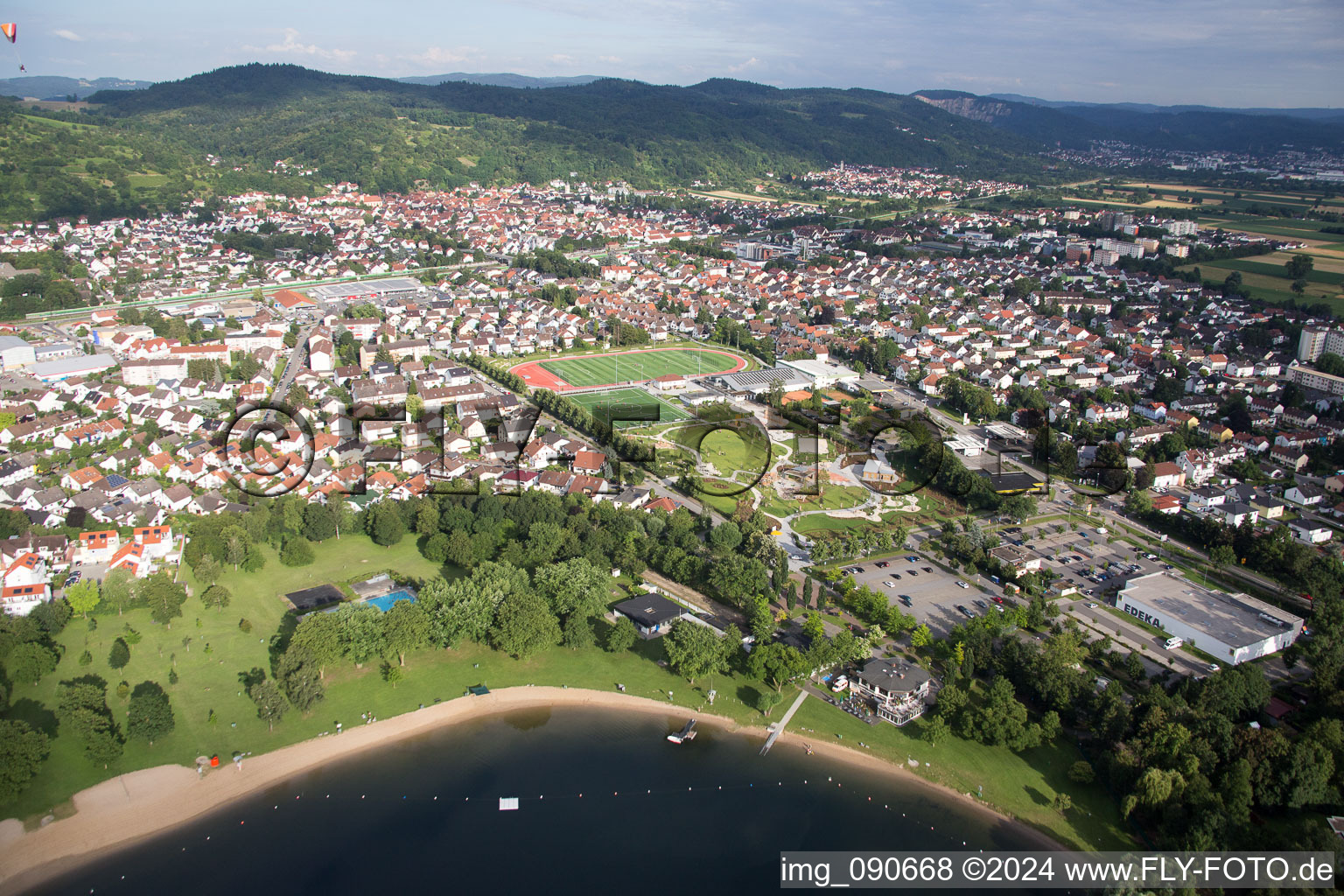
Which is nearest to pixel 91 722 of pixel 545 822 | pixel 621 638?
pixel 545 822

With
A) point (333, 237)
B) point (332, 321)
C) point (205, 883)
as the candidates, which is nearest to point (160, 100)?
point (333, 237)

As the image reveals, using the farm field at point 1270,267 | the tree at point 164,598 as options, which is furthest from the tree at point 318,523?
the farm field at point 1270,267

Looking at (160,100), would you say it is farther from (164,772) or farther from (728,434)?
(164,772)

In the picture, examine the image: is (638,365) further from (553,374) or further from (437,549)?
(437,549)

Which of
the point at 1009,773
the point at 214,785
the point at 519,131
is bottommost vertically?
the point at 214,785

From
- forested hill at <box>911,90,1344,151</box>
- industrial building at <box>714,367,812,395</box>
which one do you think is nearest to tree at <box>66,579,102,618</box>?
industrial building at <box>714,367,812,395</box>

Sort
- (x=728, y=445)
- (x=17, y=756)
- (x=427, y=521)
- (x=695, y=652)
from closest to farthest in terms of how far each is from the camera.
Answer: (x=17, y=756), (x=695, y=652), (x=427, y=521), (x=728, y=445)

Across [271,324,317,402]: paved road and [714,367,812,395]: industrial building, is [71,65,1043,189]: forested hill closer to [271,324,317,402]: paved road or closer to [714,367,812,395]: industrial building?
[271,324,317,402]: paved road
